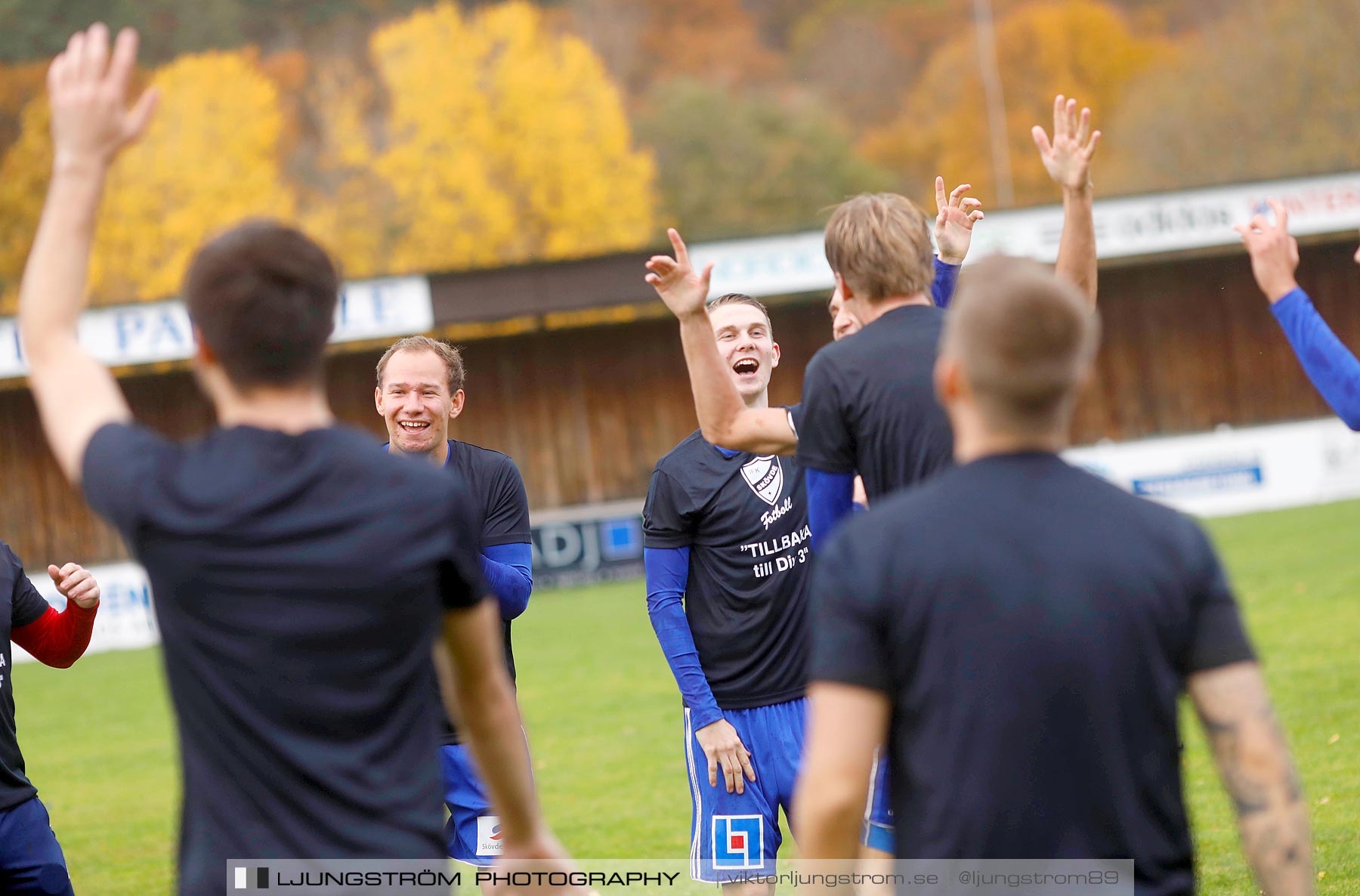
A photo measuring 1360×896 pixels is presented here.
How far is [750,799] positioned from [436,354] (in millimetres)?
2238

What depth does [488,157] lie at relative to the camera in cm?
5531

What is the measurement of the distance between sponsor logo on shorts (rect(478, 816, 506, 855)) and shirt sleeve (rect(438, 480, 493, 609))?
2.95 m

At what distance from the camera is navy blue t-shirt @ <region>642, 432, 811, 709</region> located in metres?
5.25

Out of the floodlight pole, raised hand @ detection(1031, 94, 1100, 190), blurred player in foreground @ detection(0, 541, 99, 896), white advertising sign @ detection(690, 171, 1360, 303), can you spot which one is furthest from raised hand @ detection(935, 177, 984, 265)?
the floodlight pole

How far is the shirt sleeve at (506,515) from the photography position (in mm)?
5453

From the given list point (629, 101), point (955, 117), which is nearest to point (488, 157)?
point (629, 101)

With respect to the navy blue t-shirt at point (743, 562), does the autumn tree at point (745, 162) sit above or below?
above

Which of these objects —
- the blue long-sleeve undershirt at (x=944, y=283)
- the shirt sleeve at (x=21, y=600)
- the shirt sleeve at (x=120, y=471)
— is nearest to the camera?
the shirt sleeve at (x=120, y=471)

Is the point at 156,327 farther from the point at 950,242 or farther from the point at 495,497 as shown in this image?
the point at 950,242

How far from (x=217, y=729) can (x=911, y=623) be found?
50.3 inches

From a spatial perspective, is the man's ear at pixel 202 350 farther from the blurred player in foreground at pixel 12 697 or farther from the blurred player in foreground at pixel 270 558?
the blurred player in foreground at pixel 12 697

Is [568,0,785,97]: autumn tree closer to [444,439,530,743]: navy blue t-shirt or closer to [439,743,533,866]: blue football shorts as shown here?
[444,439,530,743]: navy blue t-shirt

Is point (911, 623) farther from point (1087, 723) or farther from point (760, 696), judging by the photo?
point (760, 696)

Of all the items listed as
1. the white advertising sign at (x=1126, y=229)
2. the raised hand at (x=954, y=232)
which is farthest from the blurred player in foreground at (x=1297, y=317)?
the white advertising sign at (x=1126, y=229)
